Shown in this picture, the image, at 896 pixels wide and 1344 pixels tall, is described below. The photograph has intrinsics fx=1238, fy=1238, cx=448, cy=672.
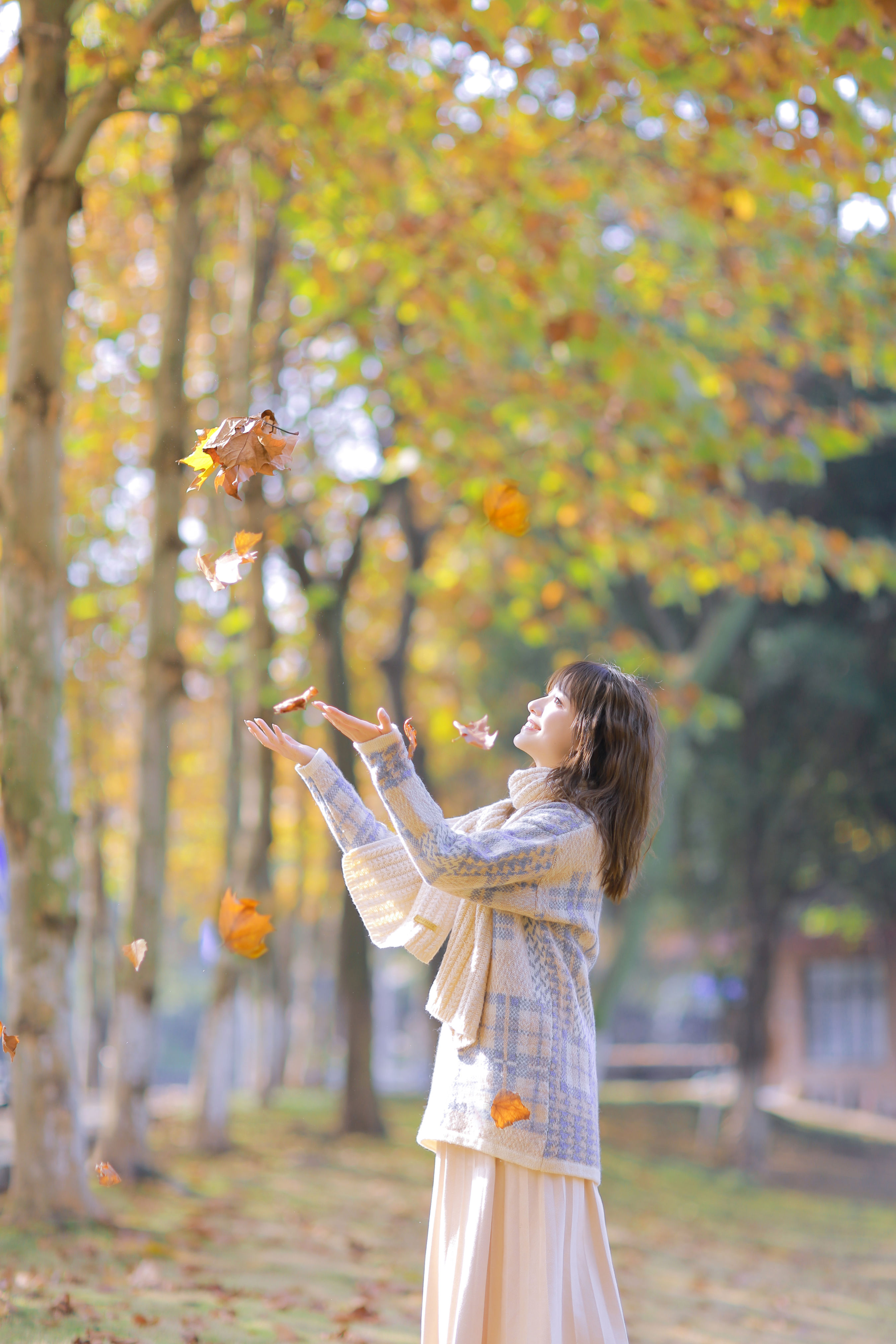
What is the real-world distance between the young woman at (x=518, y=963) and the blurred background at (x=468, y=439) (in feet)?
2.67

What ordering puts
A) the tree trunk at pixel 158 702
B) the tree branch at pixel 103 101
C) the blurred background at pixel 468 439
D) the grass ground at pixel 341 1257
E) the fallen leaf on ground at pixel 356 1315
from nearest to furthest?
the grass ground at pixel 341 1257
the fallen leaf on ground at pixel 356 1315
the tree branch at pixel 103 101
the blurred background at pixel 468 439
the tree trunk at pixel 158 702

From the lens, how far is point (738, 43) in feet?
18.5

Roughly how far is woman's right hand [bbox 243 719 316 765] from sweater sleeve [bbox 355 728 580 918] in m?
0.18

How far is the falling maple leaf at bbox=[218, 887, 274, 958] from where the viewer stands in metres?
3.23

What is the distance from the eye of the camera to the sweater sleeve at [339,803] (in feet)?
9.53

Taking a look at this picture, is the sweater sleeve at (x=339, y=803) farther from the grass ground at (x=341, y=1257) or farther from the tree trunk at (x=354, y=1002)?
the tree trunk at (x=354, y=1002)

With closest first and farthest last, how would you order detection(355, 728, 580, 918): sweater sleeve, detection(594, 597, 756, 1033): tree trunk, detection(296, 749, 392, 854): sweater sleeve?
detection(355, 728, 580, 918): sweater sleeve → detection(296, 749, 392, 854): sweater sleeve → detection(594, 597, 756, 1033): tree trunk

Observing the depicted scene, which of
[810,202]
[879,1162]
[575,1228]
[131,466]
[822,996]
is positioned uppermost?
[810,202]

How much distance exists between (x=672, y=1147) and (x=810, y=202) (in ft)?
39.4

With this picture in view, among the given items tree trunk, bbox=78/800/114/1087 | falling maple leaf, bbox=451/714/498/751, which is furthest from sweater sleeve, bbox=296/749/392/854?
tree trunk, bbox=78/800/114/1087

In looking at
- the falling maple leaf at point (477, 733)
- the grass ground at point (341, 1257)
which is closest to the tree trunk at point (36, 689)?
the grass ground at point (341, 1257)

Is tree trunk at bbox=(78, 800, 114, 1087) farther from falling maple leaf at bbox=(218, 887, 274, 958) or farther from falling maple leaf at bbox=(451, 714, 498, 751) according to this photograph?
falling maple leaf at bbox=(451, 714, 498, 751)

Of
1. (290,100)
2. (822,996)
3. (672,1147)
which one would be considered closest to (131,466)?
(290,100)

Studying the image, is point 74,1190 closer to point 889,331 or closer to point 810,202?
point 889,331
